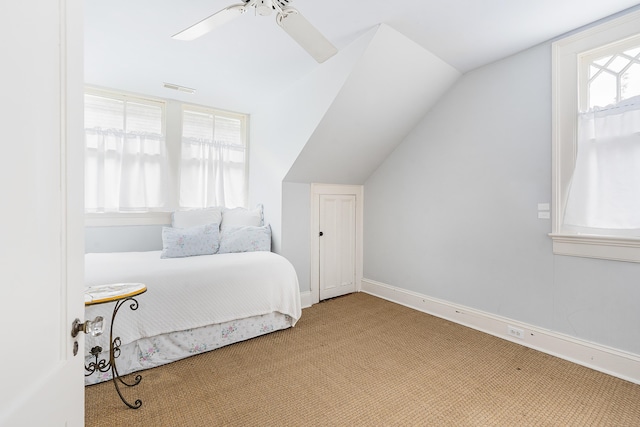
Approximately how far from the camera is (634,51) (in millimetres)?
2162

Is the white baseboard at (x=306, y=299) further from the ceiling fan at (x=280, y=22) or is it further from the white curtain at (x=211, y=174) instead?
the ceiling fan at (x=280, y=22)

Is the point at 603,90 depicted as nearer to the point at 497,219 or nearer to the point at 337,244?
the point at 497,219

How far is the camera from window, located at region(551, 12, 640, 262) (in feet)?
6.96

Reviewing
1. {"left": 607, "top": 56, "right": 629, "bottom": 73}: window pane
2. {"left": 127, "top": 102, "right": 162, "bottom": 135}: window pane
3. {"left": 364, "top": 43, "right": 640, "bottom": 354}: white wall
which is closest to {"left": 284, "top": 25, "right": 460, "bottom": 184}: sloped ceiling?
{"left": 364, "top": 43, "right": 640, "bottom": 354}: white wall

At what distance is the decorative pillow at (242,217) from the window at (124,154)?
0.74 m

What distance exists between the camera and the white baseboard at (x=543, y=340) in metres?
2.14

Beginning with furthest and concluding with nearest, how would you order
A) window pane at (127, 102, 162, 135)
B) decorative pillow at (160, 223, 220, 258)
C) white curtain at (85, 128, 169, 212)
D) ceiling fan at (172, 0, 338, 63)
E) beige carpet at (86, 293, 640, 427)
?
window pane at (127, 102, 162, 135) < white curtain at (85, 128, 169, 212) < decorative pillow at (160, 223, 220, 258) < beige carpet at (86, 293, 640, 427) < ceiling fan at (172, 0, 338, 63)

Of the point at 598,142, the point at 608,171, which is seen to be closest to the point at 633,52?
the point at 598,142

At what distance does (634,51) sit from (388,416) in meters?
3.07

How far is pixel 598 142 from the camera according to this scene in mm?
2252

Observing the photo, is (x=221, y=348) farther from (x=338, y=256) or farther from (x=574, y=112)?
(x=574, y=112)

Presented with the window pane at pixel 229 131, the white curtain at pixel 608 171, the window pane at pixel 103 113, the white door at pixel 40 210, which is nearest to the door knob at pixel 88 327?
the white door at pixel 40 210

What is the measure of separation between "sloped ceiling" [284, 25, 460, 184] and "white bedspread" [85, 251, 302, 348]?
4.15ft

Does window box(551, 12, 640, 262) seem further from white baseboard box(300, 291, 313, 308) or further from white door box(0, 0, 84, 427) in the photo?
white door box(0, 0, 84, 427)
